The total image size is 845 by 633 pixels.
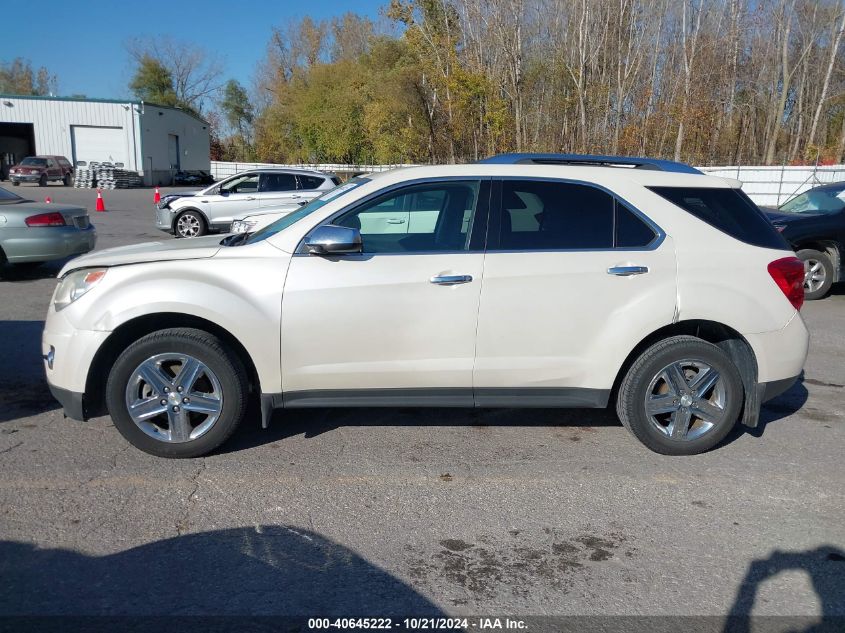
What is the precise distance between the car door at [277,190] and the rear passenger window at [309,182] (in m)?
0.20

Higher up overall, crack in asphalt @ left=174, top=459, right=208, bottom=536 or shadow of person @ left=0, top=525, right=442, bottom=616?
crack in asphalt @ left=174, top=459, right=208, bottom=536

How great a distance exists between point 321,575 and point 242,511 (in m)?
0.76

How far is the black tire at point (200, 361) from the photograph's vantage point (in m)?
4.04

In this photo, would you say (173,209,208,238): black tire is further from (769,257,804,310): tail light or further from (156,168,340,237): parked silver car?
(769,257,804,310): tail light

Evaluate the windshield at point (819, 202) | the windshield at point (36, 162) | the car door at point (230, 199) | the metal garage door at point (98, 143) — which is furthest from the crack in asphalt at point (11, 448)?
the metal garage door at point (98, 143)

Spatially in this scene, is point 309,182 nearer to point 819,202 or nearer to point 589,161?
point 819,202

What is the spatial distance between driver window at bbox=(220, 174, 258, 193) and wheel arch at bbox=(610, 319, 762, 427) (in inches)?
530

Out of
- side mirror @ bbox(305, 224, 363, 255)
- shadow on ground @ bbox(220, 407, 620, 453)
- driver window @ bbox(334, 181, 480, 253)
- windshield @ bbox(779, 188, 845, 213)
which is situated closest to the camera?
side mirror @ bbox(305, 224, 363, 255)

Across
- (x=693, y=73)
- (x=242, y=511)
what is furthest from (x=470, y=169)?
(x=693, y=73)

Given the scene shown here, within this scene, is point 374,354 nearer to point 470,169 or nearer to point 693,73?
point 470,169

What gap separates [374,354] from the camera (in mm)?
4145

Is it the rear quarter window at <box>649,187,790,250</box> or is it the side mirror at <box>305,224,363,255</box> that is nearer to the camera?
the side mirror at <box>305,224,363,255</box>

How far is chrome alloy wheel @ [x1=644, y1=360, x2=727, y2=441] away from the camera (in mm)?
4336

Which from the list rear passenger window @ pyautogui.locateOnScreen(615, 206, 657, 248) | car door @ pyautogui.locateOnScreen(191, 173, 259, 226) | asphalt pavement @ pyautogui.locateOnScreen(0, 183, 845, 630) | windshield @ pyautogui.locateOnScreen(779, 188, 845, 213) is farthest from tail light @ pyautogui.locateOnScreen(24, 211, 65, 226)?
windshield @ pyautogui.locateOnScreen(779, 188, 845, 213)
